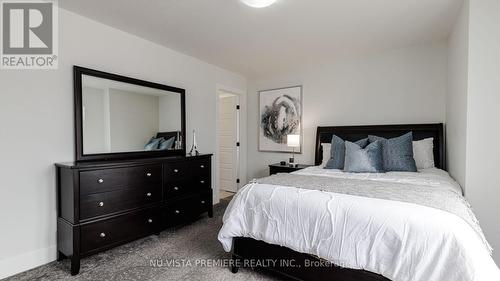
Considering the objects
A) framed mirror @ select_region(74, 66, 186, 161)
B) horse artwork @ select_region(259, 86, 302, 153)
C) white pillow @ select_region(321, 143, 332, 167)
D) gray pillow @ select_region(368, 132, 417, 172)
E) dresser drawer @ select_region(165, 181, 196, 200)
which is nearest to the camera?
framed mirror @ select_region(74, 66, 186, 161)

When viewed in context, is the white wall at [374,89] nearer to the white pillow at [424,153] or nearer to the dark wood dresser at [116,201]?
the white pillow at [424,153]

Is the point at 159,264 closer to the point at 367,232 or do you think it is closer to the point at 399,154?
the point at 367,232

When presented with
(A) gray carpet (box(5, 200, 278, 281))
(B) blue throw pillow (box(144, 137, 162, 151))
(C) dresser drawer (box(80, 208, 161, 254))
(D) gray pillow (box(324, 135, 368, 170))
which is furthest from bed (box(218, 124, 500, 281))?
(B) blue throw pillow (box(144, 137, 162, 151))

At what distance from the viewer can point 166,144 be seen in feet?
11.0

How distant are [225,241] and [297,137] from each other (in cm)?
234

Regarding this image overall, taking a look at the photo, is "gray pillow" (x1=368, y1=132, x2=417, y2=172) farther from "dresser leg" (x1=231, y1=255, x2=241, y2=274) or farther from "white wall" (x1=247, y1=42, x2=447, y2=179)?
"dresser leg" (x1=231, y1=255, x2=241, y2=274)

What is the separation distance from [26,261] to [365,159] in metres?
3.58

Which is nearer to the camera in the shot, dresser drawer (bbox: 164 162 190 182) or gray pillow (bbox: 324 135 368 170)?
dresser drawer (bbox: 164 162 190 182)

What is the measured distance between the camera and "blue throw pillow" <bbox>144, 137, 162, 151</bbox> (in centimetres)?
315

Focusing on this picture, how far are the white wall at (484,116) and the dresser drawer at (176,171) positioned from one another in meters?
2.95

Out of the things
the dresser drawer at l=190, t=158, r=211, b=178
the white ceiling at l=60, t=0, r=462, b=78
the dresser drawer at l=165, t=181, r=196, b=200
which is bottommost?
the dresser drawer at l=165, t=181, r=196, b=200

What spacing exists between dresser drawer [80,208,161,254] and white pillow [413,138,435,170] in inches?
128

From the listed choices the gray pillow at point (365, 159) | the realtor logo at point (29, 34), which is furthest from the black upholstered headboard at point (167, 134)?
the gray pillow at point (365, 159)

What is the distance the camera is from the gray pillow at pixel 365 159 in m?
2.86
